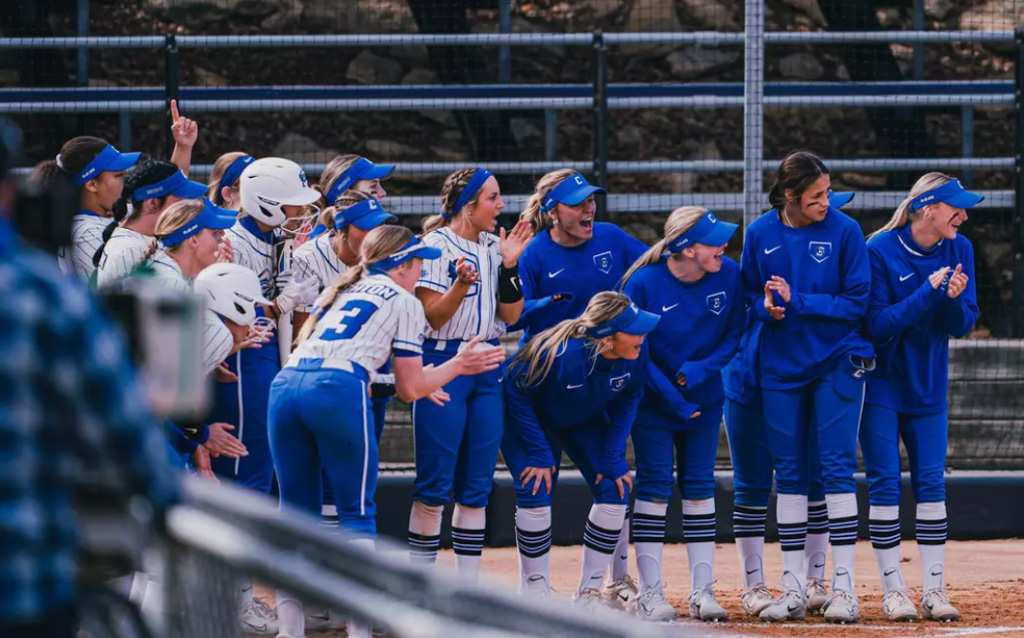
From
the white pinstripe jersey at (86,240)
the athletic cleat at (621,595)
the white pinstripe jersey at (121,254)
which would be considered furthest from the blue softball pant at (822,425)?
the white pinstripe jersey at (86,240)

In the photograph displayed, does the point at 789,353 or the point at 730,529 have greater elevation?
the point at 789,353

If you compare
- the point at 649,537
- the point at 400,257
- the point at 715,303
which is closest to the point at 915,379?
the point at 715,303

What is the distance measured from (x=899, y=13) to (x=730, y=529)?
21.9ft

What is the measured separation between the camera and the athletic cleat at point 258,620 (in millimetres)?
5930

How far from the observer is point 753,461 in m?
7.00

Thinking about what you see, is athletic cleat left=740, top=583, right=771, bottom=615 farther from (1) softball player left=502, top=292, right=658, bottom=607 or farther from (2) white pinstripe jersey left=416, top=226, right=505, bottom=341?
(2) white pinstripe jersey left=416, top=226, right=505, bottom=341

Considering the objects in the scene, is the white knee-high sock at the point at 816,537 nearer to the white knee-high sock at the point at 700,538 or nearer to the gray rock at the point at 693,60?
the white knee-high sock at the point at 700,538

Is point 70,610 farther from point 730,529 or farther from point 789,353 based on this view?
point 730,529

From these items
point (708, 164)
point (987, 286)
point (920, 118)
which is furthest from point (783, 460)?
point (920, 118)

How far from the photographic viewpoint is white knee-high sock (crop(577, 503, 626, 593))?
6641 millimetres

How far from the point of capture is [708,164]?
35.2ft

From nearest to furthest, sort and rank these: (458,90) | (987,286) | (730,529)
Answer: (730,529), (458,90), (987,286)

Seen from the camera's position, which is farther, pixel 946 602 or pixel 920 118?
pixel 920 118

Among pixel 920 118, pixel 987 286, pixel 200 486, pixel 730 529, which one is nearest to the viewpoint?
pixel 200 486
